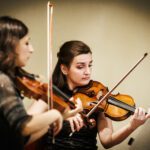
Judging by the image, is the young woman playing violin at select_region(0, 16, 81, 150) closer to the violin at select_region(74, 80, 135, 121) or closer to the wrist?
the violin at select_region(74, 80, 135, 121)

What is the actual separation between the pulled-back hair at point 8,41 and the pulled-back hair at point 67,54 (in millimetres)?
502

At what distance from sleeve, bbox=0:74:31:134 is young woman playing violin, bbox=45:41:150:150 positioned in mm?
530

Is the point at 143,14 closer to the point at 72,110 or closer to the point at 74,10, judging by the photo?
the point at 74,10

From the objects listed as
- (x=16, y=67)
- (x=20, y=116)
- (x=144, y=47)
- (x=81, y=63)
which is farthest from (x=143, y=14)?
(x=20, y=116)

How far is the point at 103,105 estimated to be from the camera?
1.83m

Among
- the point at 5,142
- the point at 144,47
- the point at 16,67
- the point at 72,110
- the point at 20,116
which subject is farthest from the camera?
the point at 144,47

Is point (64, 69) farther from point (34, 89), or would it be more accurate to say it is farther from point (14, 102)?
point (14, 102)

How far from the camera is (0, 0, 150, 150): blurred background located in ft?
7.73

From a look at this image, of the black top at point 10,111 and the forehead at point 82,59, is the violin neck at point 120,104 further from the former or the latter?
the black top at point 10,111

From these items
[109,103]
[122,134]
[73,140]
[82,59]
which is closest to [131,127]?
[122,134]

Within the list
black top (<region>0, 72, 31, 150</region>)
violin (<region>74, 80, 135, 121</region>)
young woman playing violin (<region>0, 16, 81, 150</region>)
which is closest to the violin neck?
violin (<region>74, 80, 135, 121</region>)

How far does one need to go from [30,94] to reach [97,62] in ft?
3.32

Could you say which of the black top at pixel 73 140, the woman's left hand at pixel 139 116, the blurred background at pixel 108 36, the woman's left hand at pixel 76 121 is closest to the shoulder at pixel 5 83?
the woman's left hand at pixel 76 121

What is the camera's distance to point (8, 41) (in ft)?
4.75
